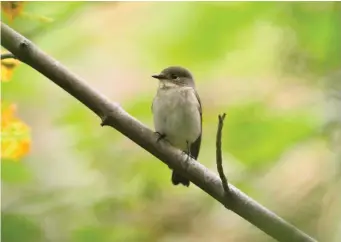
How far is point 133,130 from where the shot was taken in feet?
1.64

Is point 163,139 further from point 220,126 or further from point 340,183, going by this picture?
point 340,183

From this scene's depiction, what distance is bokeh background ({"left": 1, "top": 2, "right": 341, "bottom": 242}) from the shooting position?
71 centimetres

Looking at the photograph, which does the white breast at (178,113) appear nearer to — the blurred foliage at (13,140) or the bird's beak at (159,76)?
the bird's beak at (159,76)

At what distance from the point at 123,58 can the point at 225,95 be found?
18 cm

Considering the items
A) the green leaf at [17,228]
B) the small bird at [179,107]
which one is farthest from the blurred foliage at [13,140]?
the small bird at [179,107]

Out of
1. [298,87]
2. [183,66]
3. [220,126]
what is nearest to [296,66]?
[298,87]

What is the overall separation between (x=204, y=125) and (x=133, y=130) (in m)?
0.36

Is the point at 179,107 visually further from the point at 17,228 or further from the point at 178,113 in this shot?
the point at 17,228

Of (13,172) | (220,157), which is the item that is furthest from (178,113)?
(220,157)

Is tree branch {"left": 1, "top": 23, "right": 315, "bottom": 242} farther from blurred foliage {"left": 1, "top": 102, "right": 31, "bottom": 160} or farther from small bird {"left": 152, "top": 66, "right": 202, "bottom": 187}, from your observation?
small bird {"left": 152, "top": 66, "right": 202, "bottom": 187}

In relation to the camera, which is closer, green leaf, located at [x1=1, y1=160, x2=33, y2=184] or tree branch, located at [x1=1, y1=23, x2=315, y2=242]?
tree branch, located at [x1=1, y1=23, x2=315, y2=242]

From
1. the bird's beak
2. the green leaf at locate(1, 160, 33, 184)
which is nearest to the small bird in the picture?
the bird's beak

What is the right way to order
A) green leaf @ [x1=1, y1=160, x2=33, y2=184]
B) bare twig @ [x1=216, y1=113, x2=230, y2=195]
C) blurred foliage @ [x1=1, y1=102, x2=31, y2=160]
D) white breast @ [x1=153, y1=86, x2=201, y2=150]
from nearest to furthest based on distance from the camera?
bare twig @ [x1=216, y1=113, x2=230, y2=195] → blurred foliage @ [x1=1, y1=102, x2=31, y2=160] → green leaf @ [x1=1, y1=160, x2=33, y2=184] → white breast @ [x1=153, y1=86, x2=201, y2=150]

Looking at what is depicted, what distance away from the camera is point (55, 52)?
2.77 feet
